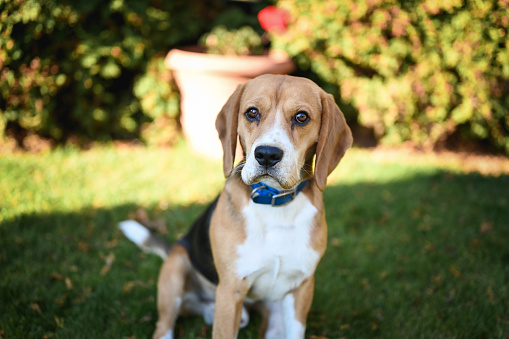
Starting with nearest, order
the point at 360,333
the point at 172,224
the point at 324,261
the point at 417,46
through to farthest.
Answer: the point at 360,333 < the point at 324,261 < the point at 172,224 < the point at 417,46

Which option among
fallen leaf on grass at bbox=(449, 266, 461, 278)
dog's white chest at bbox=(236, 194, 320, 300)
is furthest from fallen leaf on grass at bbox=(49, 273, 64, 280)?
fallen leaf on grass at bbox=(449, 266, 461, 278)

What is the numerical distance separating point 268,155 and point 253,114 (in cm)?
43

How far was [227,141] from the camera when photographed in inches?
104

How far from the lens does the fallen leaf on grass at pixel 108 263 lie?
3583mm

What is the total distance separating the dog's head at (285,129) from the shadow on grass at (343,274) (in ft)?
4.79

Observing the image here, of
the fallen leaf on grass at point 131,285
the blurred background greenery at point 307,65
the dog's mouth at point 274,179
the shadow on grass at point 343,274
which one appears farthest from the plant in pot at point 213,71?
the dog's mouth at point 274,179

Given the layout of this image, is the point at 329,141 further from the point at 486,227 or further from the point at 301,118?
the point at 486,227

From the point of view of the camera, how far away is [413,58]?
6594 mm

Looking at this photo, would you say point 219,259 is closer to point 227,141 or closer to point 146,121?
point 227,141

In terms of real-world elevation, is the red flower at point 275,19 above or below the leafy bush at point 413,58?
above

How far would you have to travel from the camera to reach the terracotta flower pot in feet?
19.3

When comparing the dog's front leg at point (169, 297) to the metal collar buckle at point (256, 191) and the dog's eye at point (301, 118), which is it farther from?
the dog's eye at point (301, 118)

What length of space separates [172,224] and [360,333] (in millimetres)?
2352

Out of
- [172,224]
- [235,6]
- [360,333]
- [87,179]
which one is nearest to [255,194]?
[360,333]
